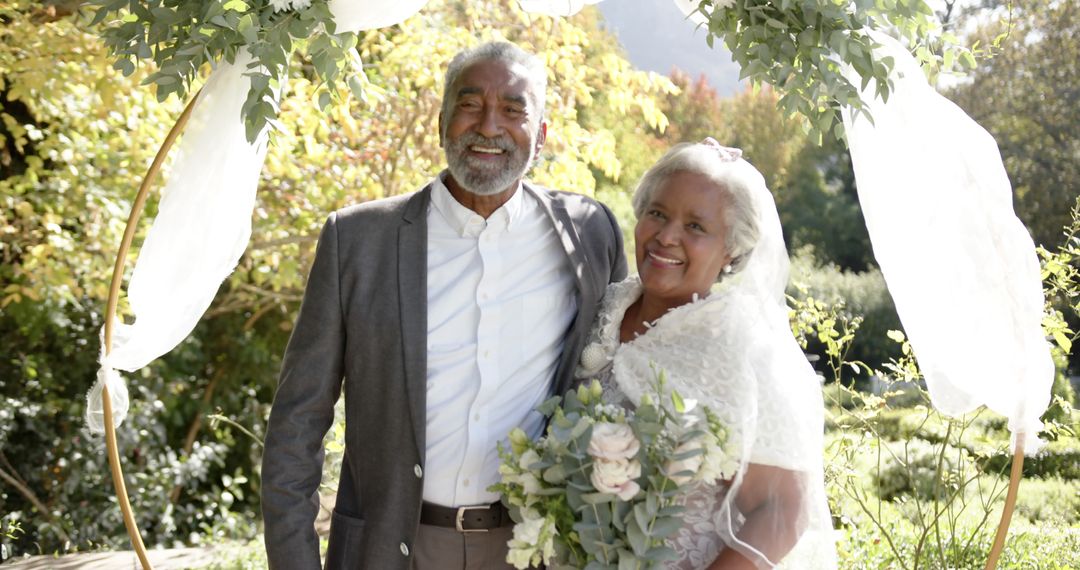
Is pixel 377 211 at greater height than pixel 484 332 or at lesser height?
greater

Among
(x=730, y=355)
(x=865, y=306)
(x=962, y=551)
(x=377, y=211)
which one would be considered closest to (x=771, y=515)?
(x=730, y=355)

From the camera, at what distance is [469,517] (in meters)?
2.41

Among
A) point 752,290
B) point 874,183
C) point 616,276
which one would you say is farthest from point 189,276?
point 874,183

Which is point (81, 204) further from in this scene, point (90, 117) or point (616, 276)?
point (616, 276)

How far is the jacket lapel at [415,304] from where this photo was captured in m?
2.39

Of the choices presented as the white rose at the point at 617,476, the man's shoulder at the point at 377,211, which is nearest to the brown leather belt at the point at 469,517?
the white rose at the point at 617,476

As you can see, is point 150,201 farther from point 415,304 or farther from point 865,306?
point 865,306

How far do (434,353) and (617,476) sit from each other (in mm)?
595

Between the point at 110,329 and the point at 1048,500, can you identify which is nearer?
the point at 110,329

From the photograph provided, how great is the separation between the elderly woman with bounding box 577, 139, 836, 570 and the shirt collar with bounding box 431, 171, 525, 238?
32 centimetres

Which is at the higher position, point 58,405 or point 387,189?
point 387,189

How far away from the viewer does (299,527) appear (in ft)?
8.10

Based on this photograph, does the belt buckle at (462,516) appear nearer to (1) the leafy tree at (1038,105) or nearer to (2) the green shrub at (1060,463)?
(2) the green shrub at (1060,463)

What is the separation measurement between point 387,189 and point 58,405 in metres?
2.48
